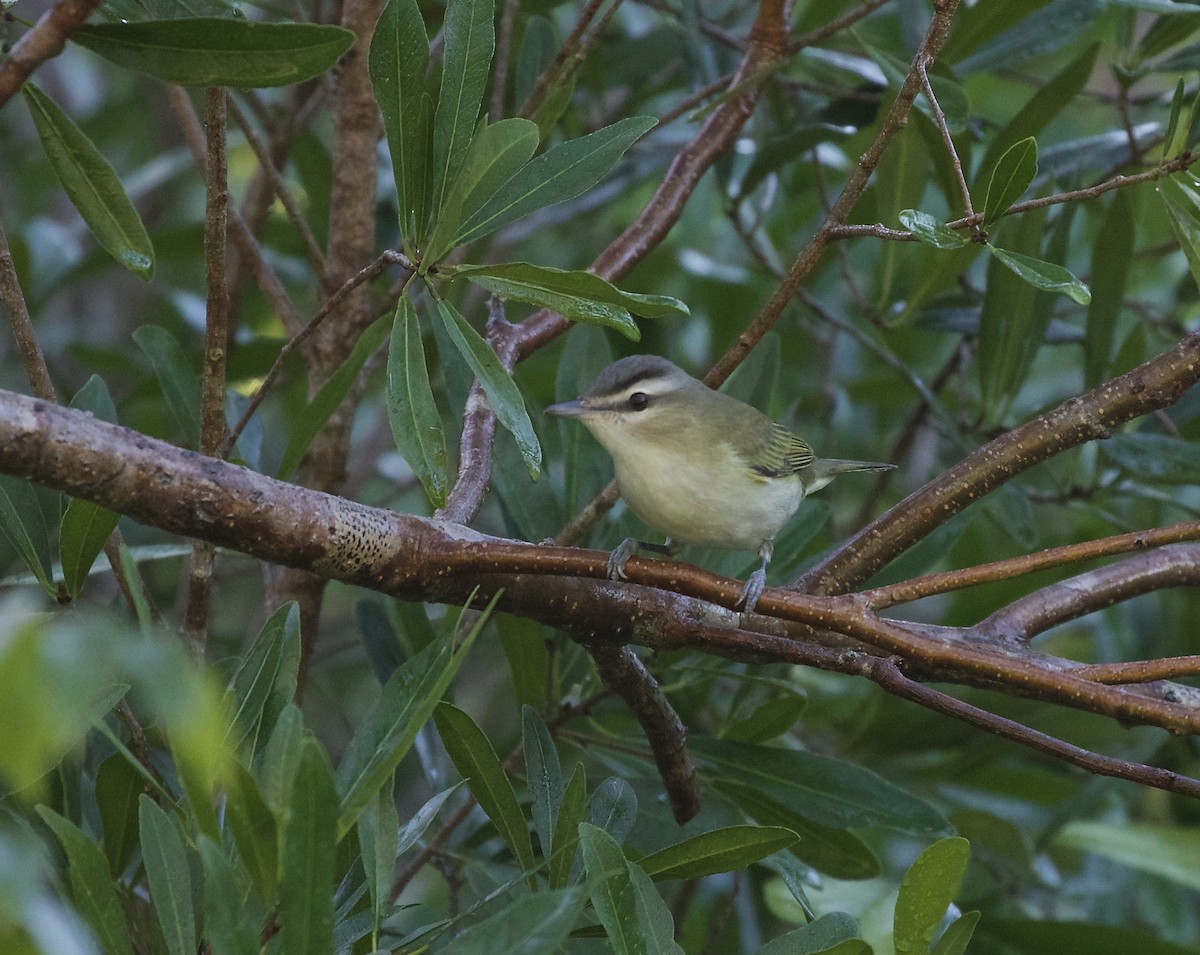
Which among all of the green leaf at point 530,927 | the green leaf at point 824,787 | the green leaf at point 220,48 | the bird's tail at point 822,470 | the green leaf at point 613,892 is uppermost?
the green leaf at point 220,48

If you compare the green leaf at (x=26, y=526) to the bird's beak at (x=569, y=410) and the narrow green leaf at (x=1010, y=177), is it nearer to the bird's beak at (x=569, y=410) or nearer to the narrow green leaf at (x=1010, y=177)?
the bird's beak at (x=569, y=410)

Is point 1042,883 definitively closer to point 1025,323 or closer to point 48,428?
point 1025,323

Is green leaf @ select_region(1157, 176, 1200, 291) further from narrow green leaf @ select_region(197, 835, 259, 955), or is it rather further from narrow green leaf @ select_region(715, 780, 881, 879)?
narrow green leaf @ select_region(197, 835, 259, 955)

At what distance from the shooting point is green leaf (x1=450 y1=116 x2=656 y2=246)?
146 centimetres

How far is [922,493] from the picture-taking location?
1817 mm

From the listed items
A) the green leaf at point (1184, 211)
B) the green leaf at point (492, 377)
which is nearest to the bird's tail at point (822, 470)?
the green leaf at point (1184, 211)

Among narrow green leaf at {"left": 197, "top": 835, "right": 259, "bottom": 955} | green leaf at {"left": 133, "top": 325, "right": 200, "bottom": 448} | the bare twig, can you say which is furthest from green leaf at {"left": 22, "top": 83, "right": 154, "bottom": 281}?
narrow green leaf at {"left": 197, "top": 835, "right": 259, "bottom": 955}

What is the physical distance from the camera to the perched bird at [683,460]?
2.23 metres

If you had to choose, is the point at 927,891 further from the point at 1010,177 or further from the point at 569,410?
the point at 569,410

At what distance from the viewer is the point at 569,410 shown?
223 centimetres

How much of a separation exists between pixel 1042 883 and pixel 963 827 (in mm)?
405

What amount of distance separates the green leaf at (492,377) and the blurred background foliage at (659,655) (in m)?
0.29

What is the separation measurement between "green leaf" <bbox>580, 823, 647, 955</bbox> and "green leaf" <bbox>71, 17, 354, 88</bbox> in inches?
32.3

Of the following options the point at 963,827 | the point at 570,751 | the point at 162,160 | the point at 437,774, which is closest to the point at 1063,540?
the point at 963,827
